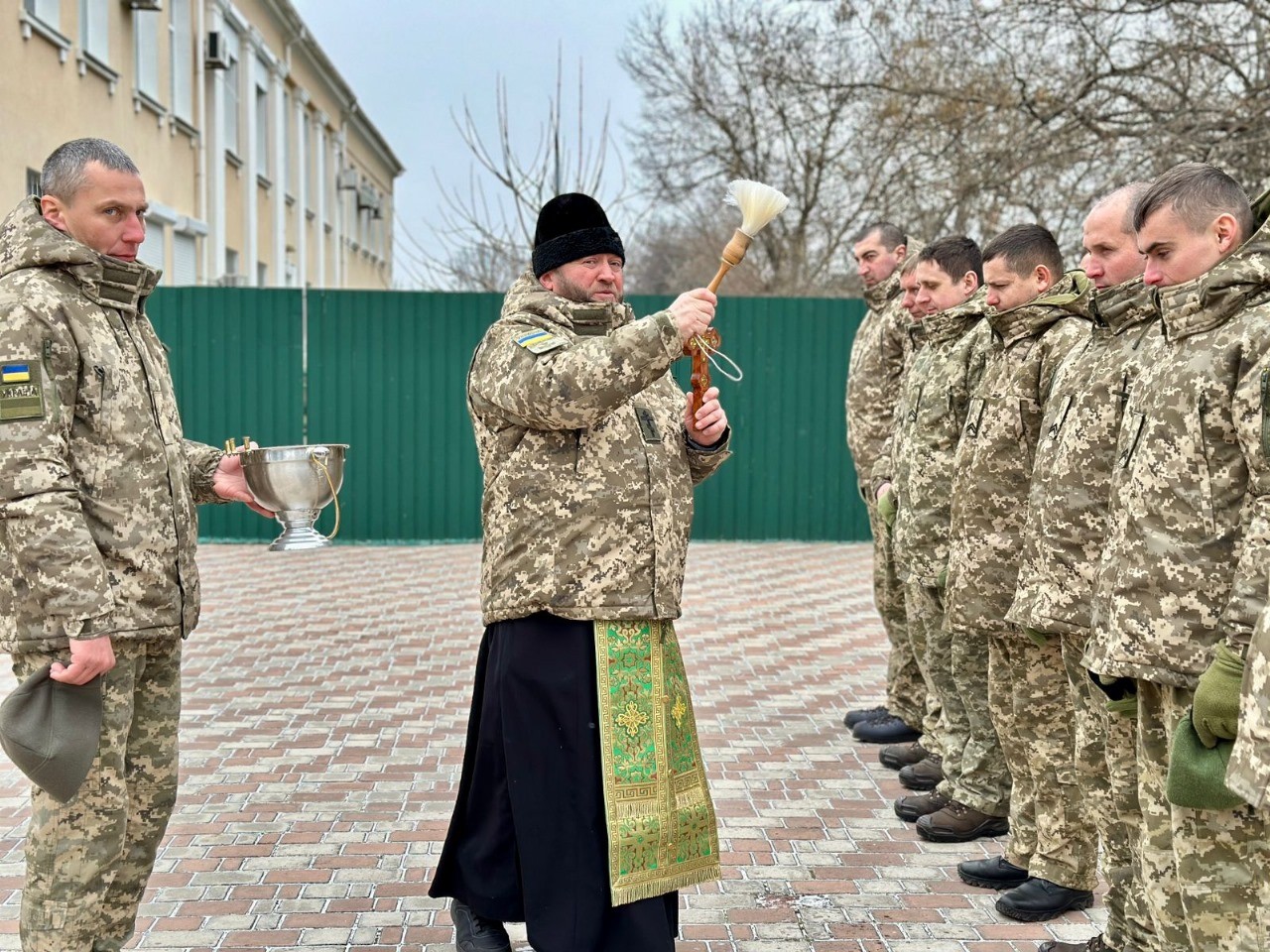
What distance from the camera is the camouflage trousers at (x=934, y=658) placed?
17.1 feet

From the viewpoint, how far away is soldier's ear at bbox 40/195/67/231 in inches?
127

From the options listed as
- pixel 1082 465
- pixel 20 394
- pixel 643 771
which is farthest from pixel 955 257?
pixel 20 394

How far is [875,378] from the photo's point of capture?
6.60m

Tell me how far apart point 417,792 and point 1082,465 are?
10.4 feet

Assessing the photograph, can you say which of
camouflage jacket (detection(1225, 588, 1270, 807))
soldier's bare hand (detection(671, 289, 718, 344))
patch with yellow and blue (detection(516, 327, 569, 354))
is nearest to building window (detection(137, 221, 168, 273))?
patch with yellow and blue (detection(516, 327, 569, 354))

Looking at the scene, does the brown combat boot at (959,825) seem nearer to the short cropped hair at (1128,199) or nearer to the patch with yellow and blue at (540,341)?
the short cropped hair at (1128,199)

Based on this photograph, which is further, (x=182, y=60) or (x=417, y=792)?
(x=182, y=60)

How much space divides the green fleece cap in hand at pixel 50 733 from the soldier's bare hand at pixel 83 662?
36mm

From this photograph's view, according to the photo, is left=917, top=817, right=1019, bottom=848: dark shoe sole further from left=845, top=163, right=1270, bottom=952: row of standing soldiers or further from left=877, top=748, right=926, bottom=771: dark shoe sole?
left=877, top=748, right=926, bottom=771: dark shoe sole

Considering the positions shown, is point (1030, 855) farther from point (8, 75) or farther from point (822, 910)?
point (8, 75)

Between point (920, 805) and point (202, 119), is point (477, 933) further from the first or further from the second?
point (202, 119)

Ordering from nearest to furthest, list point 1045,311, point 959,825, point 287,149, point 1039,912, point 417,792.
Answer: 1. point 1039,912
2. point 1045,311
3. point 959,825
4. point 417,792
5. point 287,149

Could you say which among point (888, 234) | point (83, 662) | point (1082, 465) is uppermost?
point (888, 234)

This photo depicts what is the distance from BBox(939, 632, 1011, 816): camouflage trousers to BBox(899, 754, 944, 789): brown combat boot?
52 cm
